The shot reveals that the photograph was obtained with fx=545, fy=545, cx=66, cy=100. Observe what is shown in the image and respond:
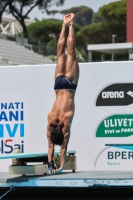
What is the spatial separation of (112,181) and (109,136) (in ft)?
5.88

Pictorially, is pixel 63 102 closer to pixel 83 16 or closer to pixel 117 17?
pixel 117 17

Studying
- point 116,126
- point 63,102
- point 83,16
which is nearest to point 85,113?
point 116,126

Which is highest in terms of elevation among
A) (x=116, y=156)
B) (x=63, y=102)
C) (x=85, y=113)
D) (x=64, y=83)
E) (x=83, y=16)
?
(x=83, y=16)

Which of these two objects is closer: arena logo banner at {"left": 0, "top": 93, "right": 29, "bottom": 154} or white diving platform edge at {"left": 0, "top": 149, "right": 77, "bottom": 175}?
white diving platform edge at {"left": 0, "top": 149, "right": 77, "bottom": 175}

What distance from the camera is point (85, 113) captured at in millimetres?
8555

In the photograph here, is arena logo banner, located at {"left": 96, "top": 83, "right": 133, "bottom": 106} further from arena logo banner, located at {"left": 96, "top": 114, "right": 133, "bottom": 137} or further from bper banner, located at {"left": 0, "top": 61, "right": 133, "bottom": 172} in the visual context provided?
arena logo banner, located at {"left": 96, "top": 114, "right": 133, "bottom": 137}

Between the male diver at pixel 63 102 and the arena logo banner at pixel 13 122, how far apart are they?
3.72ft

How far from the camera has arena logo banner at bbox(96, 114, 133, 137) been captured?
8414 mm

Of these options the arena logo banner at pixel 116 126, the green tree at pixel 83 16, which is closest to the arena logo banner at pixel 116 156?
the arena logo banner at pixel 116 126

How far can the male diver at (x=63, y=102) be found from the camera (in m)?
7.52

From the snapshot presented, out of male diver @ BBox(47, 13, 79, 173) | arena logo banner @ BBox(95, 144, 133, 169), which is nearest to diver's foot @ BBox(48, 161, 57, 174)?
male diver @ BBox(47, 13, 79, 173)

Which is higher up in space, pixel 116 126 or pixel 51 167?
pixel 116 126

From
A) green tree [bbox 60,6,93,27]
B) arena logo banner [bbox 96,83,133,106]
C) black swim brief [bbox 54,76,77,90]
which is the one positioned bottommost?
arena logo banner [bbox 96,83,133,106]

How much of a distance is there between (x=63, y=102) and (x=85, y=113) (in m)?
0.98
